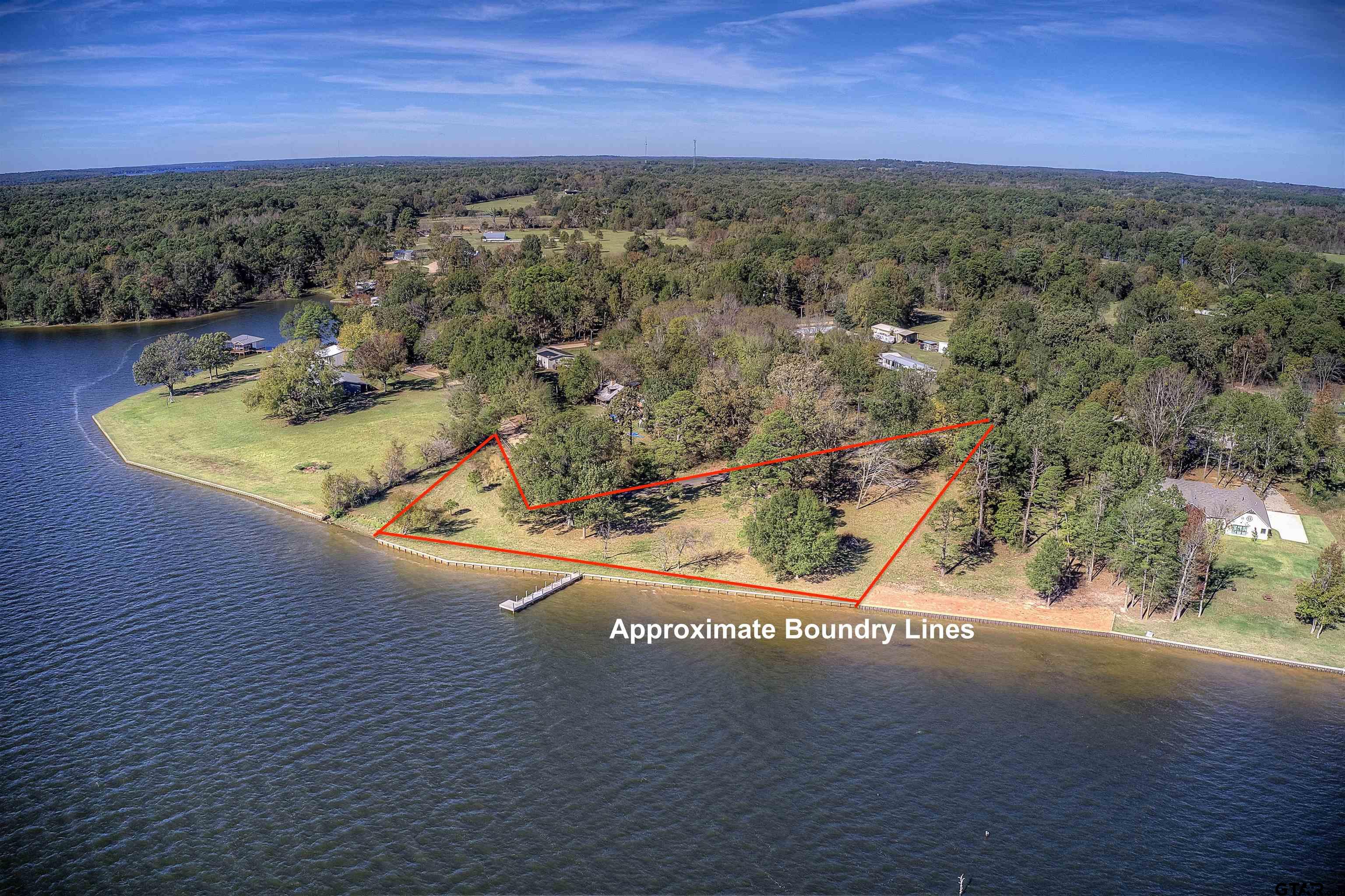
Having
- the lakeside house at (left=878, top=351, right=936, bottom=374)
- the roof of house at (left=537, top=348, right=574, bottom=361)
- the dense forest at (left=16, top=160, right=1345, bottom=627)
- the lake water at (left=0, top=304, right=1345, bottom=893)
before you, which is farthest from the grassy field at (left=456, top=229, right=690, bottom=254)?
the lake water at (left=0, top=304, right=1345, bottom=893)

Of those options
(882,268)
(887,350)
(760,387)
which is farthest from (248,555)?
(882,268)

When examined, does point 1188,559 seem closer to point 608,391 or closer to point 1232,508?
point 1232,508

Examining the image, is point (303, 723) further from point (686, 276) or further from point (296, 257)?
point (296, 257)

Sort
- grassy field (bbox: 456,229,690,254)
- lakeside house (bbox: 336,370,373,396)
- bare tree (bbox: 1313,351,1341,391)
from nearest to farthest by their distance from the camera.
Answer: bare tree (bbox: 1313,351,1341,391)
lakeside house (bbox: 336,370,373,396)
grassy field (bbox: 456,229,690,254)

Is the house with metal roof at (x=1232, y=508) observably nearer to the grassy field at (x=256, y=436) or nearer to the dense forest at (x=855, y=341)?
the dense forest at (x=855, y=341)

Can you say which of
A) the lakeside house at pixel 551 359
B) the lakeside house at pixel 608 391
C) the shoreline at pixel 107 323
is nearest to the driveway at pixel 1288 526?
the lakeside house at pixel 608 391

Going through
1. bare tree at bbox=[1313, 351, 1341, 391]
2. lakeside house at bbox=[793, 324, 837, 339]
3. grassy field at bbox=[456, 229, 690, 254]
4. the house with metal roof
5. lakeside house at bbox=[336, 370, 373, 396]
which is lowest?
the house with metal roof

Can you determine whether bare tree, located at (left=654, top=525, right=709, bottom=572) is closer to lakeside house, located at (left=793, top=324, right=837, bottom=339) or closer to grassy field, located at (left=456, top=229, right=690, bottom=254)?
Result: lakeside house, located at (left=793, top=324, right=837, bottom=339)
